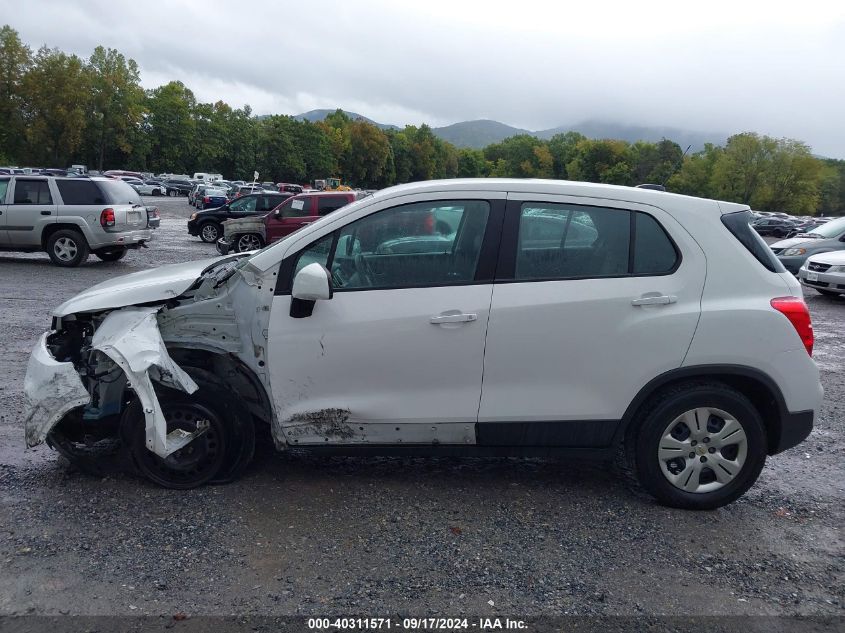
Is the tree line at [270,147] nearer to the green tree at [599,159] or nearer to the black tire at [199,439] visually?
the green tree at [599,159]

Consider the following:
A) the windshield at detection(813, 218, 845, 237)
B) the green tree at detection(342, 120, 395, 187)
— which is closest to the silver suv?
the windshield at detection(813, 218, 845, 237)

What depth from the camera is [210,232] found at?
23375mm

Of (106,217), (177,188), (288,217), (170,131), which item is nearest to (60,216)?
(106,217)

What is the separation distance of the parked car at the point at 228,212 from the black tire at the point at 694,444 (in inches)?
719

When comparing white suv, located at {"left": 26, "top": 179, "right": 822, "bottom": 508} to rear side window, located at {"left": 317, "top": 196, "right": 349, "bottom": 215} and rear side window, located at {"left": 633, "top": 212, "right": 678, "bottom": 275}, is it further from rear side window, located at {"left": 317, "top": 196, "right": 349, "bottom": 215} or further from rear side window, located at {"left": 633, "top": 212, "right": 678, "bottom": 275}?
rear side window, located at {"left": 317, "top": 196, "right": 349, "bottom": 215}

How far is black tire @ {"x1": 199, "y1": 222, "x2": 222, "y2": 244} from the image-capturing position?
76.4 feet

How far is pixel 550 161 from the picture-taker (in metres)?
94.4

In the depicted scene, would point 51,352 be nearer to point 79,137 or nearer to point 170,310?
point 170,310

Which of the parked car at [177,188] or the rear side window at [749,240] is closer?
the rear side window at [749,240]

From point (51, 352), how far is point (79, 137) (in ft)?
254

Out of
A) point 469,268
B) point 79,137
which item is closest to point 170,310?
point 469,268

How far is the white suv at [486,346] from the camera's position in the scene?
4.02 metres

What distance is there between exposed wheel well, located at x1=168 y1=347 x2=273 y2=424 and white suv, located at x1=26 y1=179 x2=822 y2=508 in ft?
0.10

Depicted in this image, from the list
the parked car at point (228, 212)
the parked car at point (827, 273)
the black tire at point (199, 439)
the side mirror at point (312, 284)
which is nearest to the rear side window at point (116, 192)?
the parked car at point (228, 212)
